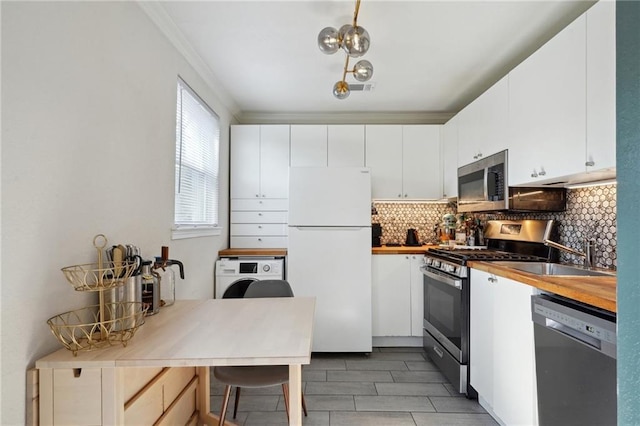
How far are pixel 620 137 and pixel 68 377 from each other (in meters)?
1.66

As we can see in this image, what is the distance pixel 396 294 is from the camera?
3326 mm

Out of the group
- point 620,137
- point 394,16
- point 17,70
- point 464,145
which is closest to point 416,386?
point 464,145

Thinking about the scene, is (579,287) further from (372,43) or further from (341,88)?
(372,43)

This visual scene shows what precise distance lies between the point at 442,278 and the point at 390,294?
2.42 feet

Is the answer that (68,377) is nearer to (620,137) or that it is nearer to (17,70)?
(17,70)

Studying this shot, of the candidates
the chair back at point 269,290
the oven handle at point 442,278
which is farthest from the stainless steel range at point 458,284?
the chair back at point 269,290

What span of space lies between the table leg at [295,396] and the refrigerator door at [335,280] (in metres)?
1.94

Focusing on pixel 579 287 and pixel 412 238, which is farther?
pixel 412 238

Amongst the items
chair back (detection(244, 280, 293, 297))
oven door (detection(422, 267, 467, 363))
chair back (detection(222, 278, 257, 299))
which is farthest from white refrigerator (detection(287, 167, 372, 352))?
chair back (detection(244, 280, 293, 297))

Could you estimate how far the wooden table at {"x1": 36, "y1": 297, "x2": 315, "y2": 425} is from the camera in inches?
42.8

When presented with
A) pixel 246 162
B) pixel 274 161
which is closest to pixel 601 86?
pixel 274 161

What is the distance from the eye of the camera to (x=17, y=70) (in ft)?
3.62

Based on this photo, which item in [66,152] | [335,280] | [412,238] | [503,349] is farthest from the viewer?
[412,238]

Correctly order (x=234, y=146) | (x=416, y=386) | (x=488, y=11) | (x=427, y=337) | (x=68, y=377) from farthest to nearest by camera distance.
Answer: (x=234, y=146), (x=427, y=337), (x=416, y=386), (x=488, y=11), (x=68, y=377)
